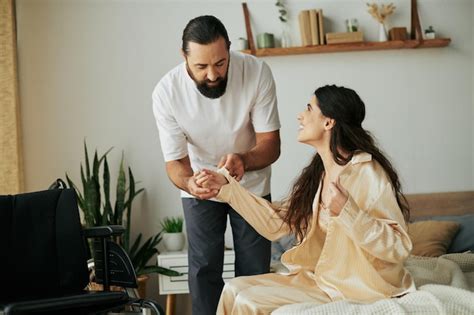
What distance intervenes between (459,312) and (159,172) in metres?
3.12

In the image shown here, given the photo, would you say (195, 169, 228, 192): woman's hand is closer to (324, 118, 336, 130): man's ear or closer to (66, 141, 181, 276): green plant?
(324, 118, 336, 130): man's ear

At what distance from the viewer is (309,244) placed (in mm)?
2938

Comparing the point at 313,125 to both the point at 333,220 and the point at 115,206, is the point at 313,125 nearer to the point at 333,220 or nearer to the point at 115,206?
the point at 333,220

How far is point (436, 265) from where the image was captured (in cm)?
324

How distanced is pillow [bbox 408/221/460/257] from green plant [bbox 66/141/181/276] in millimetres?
1404

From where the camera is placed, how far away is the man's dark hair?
317 cm

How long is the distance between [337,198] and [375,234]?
0.16 metres

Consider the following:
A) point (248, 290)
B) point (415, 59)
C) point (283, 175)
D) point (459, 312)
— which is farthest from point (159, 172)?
point (459, 312)

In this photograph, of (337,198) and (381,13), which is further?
(381,13)

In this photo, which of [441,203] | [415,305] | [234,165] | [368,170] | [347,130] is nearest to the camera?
[415,305]

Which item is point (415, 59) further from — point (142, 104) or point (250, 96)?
point (250, 96)

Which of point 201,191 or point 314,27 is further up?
point 314,27

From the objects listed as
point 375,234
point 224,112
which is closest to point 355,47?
point 224,112

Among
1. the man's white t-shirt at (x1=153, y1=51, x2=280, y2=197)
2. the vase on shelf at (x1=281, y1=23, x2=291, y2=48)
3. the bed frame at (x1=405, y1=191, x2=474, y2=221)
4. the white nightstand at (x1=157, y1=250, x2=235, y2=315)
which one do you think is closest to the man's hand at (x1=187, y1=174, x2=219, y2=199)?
the man's white t-shirt at (x1=153, y1=51, x2=280, y2=197)
